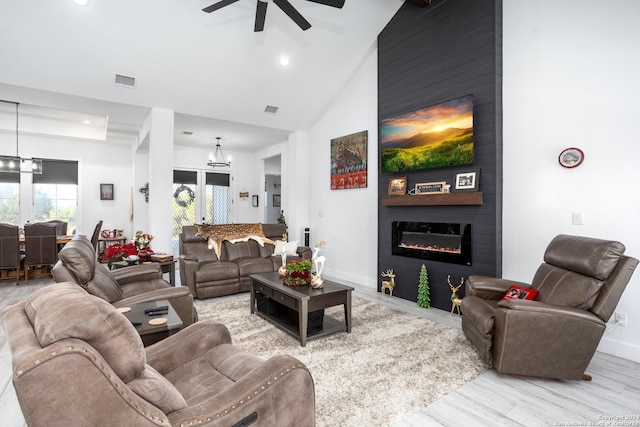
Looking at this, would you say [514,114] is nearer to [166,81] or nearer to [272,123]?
[272,123]

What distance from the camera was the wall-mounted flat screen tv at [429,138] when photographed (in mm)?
4023

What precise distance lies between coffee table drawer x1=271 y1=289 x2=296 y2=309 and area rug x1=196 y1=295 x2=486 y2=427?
0.31m

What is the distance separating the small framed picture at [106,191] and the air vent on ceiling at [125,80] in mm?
4282

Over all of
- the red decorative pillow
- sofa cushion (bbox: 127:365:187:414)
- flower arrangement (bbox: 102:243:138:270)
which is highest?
flower arrangement (bbox: 102:243:138:270)

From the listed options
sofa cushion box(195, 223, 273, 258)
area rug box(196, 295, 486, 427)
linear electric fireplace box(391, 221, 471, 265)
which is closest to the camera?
area rug box(196, 295, 486, 427)

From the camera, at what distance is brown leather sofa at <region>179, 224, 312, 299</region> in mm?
4676

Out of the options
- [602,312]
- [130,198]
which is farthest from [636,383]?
[130,198]

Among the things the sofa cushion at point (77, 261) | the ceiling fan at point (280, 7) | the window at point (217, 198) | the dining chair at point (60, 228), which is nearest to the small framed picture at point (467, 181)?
the ceiling fan at point (280, 7)

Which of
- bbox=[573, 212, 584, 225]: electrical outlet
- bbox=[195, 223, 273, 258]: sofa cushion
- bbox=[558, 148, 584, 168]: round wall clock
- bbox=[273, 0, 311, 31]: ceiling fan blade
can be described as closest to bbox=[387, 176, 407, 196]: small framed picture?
bbox=[558, 148, 584, 168]: round wall clock

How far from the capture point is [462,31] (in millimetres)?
4215

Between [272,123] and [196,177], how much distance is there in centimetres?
326

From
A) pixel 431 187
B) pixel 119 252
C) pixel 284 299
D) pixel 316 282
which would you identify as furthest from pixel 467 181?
pixel 119 252

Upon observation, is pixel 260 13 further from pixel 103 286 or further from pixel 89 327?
pixel 89 327

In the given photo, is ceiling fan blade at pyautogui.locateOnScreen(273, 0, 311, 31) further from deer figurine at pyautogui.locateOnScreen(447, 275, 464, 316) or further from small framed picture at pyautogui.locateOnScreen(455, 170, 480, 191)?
deer figurine at pyautogui.locateOnScreen(447, 275, 464, 316)
